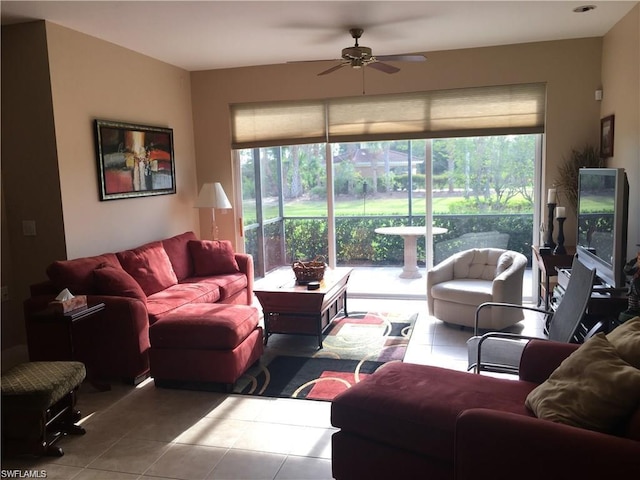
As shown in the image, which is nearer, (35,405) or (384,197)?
(35,405)

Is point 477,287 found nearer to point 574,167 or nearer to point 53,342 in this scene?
point 574,167

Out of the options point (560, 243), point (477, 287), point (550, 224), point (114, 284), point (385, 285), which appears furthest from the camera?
point (385, 285)

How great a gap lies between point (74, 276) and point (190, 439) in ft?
5.39

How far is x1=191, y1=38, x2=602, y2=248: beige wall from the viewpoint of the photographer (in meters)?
5.15

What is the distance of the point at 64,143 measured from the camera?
167 inches

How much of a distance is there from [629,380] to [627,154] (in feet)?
10.0

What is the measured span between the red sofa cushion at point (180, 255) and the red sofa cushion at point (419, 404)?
315 cm

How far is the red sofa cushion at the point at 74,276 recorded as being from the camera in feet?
12.5

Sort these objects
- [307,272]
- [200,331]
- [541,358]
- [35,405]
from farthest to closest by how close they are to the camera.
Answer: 1. [307,272]
2. [200,331]
3. [35,405]
4. [541,358]

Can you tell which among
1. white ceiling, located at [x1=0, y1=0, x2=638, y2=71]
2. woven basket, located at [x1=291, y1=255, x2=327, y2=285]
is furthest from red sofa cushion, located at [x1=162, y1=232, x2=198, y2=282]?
white ceiling, located at [x1=0, y1=0, x2=638, y2=71]

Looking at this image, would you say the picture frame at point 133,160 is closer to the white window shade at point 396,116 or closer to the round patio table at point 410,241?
the white window shade at point 396,116

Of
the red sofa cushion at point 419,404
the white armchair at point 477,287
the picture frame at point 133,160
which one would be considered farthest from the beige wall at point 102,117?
the red sofa cushion at point 419,404

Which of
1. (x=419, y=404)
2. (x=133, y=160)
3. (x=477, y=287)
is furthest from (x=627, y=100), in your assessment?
(x=133, y=160)

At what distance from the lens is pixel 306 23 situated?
4.32m
